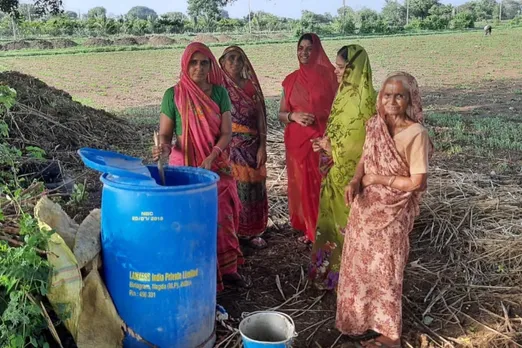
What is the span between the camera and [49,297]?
7.92ft

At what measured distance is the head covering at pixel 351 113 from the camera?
10.4 feet

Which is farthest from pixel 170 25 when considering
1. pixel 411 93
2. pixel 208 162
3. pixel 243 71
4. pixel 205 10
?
pixel 411 93

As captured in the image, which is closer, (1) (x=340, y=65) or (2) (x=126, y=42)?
(1) (x=340, y=65)

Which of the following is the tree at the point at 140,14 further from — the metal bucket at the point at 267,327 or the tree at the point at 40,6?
the metal bucket at the point at 267,327

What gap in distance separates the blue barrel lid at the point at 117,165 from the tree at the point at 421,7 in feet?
190

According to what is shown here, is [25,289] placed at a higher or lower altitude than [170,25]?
lower

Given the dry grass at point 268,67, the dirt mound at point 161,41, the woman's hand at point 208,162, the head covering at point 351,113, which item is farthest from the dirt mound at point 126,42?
the head covering at point 351,113

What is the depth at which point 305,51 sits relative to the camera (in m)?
4.18

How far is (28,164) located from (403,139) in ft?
12.7

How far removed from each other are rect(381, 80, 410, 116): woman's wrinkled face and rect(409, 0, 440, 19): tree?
5760 cm

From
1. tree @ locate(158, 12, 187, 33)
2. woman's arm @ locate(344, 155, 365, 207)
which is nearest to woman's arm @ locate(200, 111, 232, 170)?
woman's arm @ locate(344, 155, 365, 207)

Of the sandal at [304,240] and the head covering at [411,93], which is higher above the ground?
the head covering at [411,93]

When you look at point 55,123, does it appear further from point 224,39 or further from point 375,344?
point 224,39

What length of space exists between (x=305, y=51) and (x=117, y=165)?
2118 millimetres
